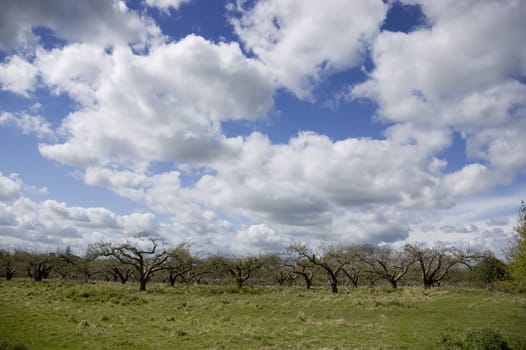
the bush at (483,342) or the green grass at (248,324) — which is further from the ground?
the bush at (483,342)

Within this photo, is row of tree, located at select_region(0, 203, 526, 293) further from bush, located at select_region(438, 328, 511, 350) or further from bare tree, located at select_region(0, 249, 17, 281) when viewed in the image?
bush, located at select_region(438, 328, 511, 350)

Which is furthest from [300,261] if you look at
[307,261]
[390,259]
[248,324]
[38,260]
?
[38,260]

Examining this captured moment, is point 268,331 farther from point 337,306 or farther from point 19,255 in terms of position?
point 19,255

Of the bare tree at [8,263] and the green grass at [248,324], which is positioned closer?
the green grass at [248,324]

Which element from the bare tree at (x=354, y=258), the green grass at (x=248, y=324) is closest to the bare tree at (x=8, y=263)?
the green grass at (x=248, y=324)

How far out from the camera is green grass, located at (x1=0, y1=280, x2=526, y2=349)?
16062 mm

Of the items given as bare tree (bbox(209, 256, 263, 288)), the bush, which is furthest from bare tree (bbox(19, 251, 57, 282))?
the bush

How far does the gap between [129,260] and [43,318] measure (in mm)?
34925

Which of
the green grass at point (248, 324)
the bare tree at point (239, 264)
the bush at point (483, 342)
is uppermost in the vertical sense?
the bare tree at point (239, 264)

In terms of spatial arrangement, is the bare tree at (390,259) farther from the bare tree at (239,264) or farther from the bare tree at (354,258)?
the bare tree at (239,264)

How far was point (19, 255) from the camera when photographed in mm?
74312

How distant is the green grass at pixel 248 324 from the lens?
1606cm

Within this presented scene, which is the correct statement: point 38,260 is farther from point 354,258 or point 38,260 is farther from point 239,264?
point 354,258

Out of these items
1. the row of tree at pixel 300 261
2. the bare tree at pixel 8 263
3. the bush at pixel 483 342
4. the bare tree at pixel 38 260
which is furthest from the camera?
the bare tree at pixel 38 260
